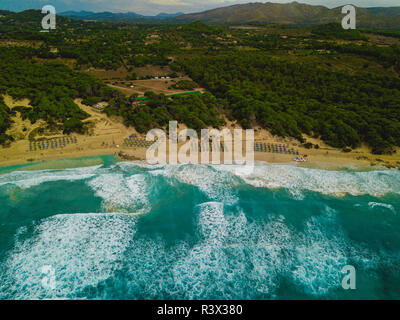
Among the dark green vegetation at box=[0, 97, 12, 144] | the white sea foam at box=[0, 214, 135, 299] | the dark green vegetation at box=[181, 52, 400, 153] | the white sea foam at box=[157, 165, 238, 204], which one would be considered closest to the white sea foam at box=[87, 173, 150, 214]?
the white sea foam at box=[0, 214, 135, 299]

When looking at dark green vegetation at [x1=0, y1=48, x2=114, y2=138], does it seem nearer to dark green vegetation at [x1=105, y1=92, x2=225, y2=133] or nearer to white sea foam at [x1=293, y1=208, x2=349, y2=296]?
dark green vegetation at [x1=105, y1=92, x2=225, y2=133]

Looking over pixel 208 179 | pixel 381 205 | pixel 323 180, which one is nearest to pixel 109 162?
pixel 208 179

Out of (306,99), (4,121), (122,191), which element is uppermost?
(306,99)

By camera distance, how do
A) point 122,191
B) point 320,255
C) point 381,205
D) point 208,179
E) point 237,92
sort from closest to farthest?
point 320,255, point 381,205, point 122,191, point 208,179, point 237,92

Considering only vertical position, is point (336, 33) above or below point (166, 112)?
above

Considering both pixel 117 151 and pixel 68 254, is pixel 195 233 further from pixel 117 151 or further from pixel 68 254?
pixel 117 151

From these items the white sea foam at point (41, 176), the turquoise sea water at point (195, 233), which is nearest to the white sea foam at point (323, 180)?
the turquoise sea water at point (195, 233)

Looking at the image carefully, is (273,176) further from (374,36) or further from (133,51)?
(374,36)
